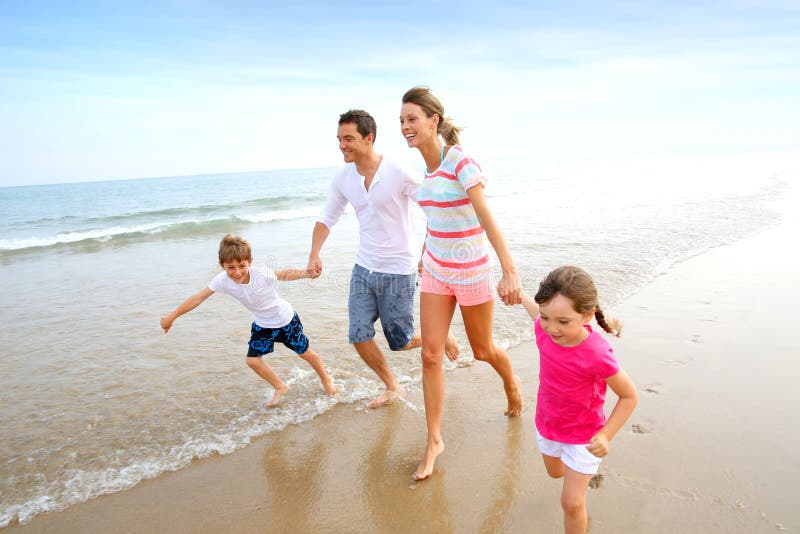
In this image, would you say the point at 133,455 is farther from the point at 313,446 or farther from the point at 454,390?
the point at 454,390

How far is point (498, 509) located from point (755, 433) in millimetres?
1743

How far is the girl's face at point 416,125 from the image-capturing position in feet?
9.87

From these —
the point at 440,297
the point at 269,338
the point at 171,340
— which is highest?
the point at 440,297

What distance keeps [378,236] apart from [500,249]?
4.00 ft

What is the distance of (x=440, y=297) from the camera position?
10.2 feet

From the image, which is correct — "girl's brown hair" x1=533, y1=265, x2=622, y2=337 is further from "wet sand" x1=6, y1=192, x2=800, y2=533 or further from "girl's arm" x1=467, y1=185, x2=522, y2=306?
"wet sand" x1=6, y1=192, x2=800, y2=533

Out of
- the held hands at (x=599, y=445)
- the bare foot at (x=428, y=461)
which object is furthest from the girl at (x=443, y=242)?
the held hands at (x=599, y=445)

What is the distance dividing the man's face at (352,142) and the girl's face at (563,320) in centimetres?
195

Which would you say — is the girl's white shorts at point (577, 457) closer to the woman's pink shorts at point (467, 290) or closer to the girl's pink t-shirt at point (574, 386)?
the girl's pink t-shirt at point (574, 386)

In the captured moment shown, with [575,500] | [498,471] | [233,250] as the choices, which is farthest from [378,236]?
[575,500]

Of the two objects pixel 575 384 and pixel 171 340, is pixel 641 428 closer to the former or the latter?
pixel 575 384

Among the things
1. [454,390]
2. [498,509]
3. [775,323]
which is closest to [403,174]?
[454,390]

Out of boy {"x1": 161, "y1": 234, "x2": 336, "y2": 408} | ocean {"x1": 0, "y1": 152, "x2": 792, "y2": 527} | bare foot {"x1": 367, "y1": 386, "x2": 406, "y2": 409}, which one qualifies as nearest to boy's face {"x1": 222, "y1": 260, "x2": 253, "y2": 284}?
boy {"x1": 161, "y1": 234, "x2": 336, "y2": 408}

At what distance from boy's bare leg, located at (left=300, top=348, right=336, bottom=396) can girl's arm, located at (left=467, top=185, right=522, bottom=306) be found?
1937 mm
